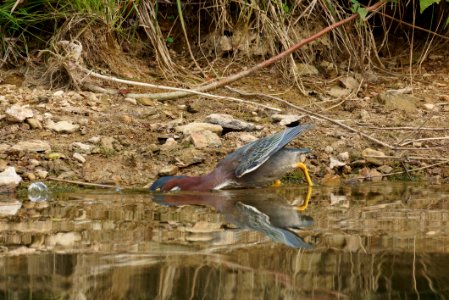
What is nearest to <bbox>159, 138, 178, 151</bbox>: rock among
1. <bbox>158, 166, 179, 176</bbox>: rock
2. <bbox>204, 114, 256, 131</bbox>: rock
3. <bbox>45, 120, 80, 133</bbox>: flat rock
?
<bbox>158, 166, 179, 176</bbox>: rock

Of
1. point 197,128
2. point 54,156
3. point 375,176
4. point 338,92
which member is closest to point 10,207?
point 54,156

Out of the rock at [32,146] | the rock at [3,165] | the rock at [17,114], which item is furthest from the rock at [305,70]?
the rock at [3,165]

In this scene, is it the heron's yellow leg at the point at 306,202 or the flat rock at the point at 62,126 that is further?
the flat rock at the point at 62,126

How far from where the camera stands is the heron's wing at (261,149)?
564 cm

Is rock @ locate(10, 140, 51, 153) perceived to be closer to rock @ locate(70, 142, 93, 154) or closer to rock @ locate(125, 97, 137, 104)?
rock @ locate(70, 142, 93, 154)

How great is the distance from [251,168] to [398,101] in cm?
195

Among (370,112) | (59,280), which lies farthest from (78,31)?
(59,280)

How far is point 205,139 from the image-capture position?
617cm

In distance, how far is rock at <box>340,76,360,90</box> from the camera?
7.53 metres

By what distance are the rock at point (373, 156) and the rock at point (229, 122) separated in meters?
0.81

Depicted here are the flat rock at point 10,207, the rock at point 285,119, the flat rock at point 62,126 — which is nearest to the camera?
the flat rock at point 10,207

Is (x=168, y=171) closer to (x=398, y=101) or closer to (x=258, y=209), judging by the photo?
(x=258, y=209)

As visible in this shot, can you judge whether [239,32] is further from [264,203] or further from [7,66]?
[264,203]

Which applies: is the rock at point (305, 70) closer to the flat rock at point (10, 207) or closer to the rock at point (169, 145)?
the rock at point (169, 145)
